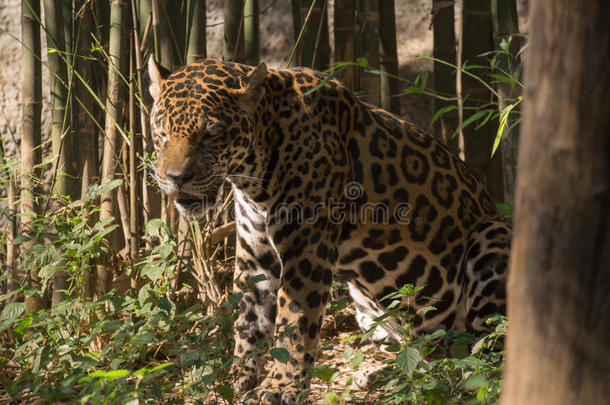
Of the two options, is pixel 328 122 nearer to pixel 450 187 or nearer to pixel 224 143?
pixel 224 143

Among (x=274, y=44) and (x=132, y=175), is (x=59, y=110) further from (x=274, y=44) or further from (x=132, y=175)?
(x=274, y=44)

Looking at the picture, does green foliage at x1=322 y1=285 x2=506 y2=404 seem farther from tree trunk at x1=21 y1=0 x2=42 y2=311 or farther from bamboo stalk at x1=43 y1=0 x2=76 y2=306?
tree trunk at x1=21 y1=0 x2=42 y2=311

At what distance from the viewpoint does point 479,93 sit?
19.5 ft

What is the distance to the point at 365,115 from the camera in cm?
461

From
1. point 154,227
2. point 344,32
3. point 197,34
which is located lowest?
point 154,227

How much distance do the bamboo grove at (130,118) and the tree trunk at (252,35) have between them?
11 mm

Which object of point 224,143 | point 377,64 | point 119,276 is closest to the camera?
point 224,143

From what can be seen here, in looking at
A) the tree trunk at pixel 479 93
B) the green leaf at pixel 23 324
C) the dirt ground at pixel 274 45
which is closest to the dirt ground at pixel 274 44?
the dirt ground at pixel 274 45

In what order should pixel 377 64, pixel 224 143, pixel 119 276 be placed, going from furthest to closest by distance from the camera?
1. pixel 377 64
2. pixel 119 276
3. pixel 224 143

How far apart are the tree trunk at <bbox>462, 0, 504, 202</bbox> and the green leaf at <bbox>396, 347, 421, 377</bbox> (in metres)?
2.91

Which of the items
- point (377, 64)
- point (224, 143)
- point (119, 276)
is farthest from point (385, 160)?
point (119, 276)

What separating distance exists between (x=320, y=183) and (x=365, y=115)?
690mm

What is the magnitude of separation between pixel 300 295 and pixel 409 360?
1193 mm

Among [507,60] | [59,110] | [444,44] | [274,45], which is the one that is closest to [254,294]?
[59,110]
